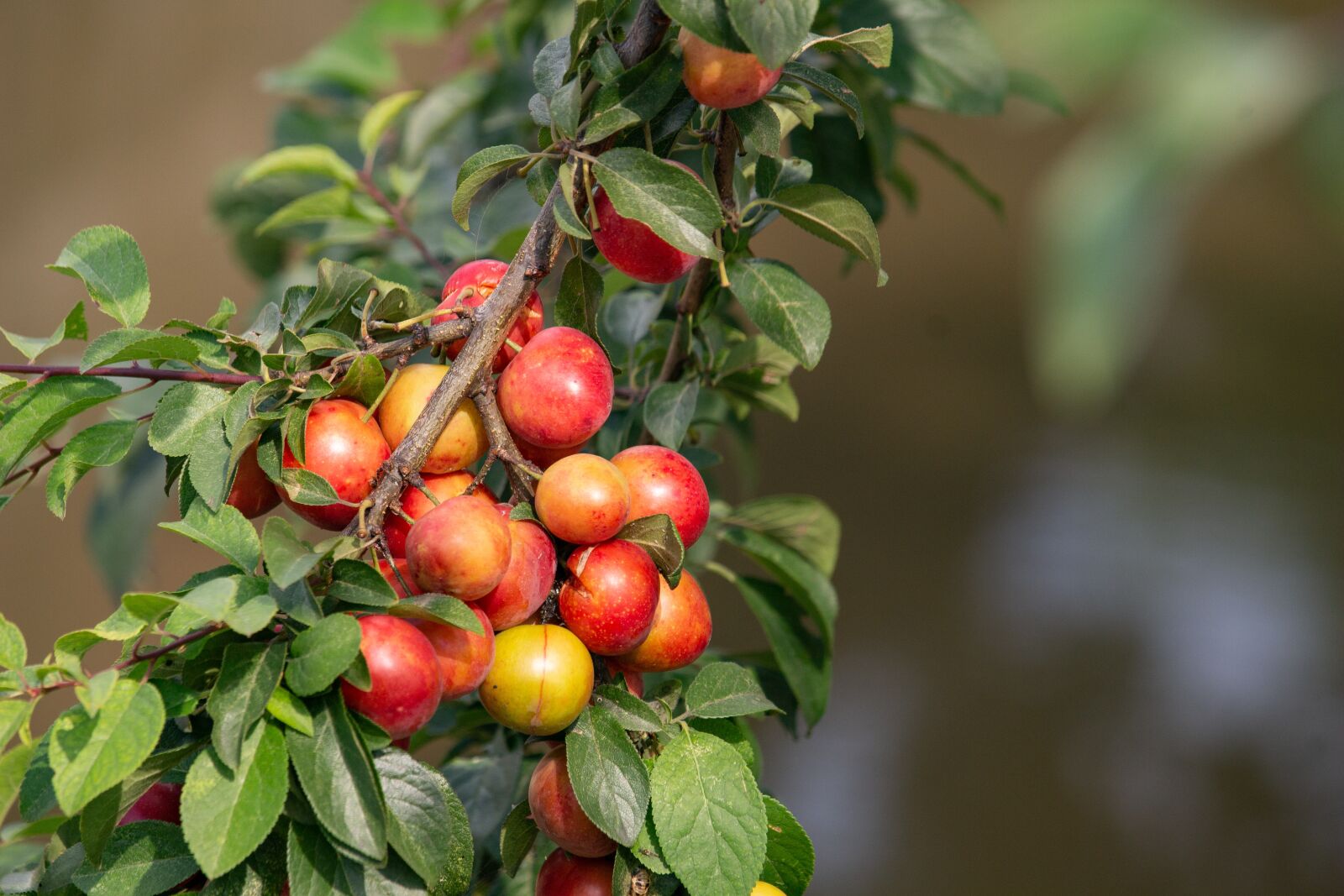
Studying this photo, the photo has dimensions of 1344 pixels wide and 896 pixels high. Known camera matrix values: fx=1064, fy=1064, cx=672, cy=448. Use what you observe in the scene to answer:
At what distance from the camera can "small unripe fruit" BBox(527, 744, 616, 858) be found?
1.28 ft

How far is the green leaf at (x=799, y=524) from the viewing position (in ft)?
1.96

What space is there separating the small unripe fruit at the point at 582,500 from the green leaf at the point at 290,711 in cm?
10

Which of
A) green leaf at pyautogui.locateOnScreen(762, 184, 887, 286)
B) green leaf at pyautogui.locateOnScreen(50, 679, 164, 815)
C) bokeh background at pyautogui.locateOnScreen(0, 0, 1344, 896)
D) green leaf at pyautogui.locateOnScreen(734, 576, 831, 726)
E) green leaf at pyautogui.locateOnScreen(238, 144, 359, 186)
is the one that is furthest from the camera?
bokeh background at pyautogui.locateOnScreen(0, 0, 1344, 896)

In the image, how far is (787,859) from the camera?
1.39 feet

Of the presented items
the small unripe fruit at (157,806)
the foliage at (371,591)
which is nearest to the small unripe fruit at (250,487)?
the foliage at (371,591)

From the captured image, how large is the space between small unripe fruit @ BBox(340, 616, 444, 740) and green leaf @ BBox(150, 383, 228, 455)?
0.34ft

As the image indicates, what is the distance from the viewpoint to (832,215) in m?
0.43

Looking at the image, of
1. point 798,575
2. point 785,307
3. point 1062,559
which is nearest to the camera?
point 785,307

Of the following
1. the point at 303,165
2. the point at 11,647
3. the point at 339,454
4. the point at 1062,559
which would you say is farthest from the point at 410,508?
the point at 1062,559

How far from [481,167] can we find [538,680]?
7.6 inches

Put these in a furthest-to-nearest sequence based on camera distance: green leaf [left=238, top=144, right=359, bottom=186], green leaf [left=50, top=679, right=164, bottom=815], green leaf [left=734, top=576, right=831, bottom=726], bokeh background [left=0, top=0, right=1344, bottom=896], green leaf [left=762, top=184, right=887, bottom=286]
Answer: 1. bokeh background [left=0, top=0, right=1344, bottom=896]
2. green leaf [left=238, top=144, right=359, bottom=186]
3. green leaf [left=734, top=576, right=831, bottom=726]
4. green leaf [left=762, top=184, right=887, bottom=286]
5. green leaf [left=50, top=679, right=164, bottom=815]

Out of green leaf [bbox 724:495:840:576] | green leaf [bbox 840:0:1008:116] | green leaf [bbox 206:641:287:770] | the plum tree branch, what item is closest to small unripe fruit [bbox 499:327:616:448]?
the plum tree branch

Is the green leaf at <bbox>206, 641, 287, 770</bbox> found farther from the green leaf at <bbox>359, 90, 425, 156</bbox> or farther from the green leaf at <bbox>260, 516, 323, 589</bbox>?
the green leaf at <bbox>359, 90, 425, 156</bbox>

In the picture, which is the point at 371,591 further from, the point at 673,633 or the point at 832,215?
the point at 832,215
